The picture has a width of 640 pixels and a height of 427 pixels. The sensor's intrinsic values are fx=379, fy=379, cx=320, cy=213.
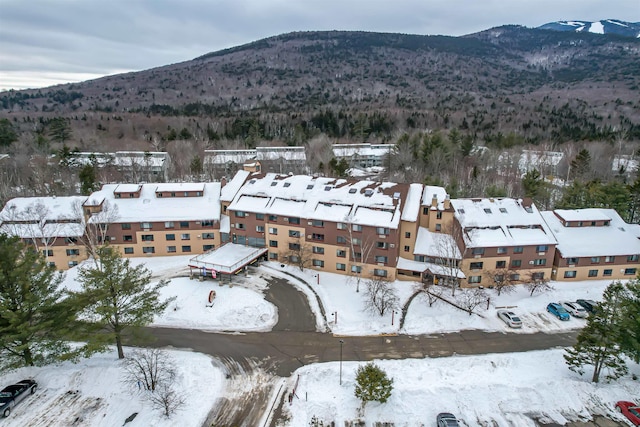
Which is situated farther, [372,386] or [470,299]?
[470,299]

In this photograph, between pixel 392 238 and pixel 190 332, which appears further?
pixel 392 238

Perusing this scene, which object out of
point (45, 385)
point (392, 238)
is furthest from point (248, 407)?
point (392, 238)

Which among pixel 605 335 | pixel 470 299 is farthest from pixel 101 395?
pixel 605 335

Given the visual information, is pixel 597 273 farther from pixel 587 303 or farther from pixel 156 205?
pixel 156 205

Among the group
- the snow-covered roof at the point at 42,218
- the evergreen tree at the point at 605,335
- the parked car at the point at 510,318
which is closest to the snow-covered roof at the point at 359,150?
the snow-covered roof at the point at 42,218

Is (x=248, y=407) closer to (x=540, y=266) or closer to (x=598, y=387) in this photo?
(x=598, y=387)

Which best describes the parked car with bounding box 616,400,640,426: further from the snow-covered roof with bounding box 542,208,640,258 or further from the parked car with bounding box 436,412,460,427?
the snow-covered roof with bounding box 542,208,640,258
